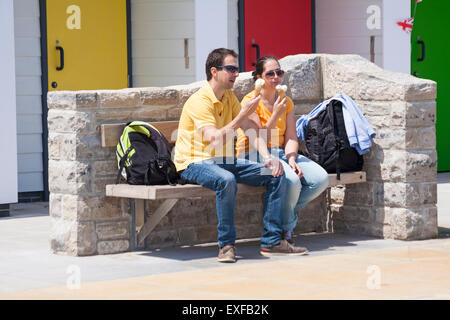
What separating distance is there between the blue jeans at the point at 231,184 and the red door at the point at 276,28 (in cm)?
449

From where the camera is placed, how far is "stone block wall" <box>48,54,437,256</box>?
6.86 metres

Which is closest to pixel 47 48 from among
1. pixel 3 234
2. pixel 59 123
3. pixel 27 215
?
pixel 27 215

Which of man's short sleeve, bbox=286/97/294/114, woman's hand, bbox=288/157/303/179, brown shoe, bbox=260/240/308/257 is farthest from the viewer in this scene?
man's short sleeve, bbox=286/97/294/114

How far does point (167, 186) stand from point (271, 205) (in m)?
0.73

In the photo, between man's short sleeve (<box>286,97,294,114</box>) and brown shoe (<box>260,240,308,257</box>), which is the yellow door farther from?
brown shoe (<box>260,240,308,257</box>)

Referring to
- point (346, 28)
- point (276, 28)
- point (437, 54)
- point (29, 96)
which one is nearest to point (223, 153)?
point (29, 96)

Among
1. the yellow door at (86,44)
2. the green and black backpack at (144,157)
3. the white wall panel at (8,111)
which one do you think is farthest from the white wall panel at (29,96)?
the green and black backpack at (144,157)

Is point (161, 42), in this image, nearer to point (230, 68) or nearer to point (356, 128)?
point (356, 128)

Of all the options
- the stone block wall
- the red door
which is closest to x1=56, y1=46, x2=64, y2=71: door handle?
the red door

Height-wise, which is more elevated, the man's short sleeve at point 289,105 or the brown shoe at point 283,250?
the man's short sleeve at point 289,105

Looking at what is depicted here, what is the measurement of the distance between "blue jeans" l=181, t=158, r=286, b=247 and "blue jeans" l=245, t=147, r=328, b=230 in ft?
0.37

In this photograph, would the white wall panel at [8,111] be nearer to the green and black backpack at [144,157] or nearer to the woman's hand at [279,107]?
the green and black backpack at [144,157]

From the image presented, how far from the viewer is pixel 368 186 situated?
773 cm

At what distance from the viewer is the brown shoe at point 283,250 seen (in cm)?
683
